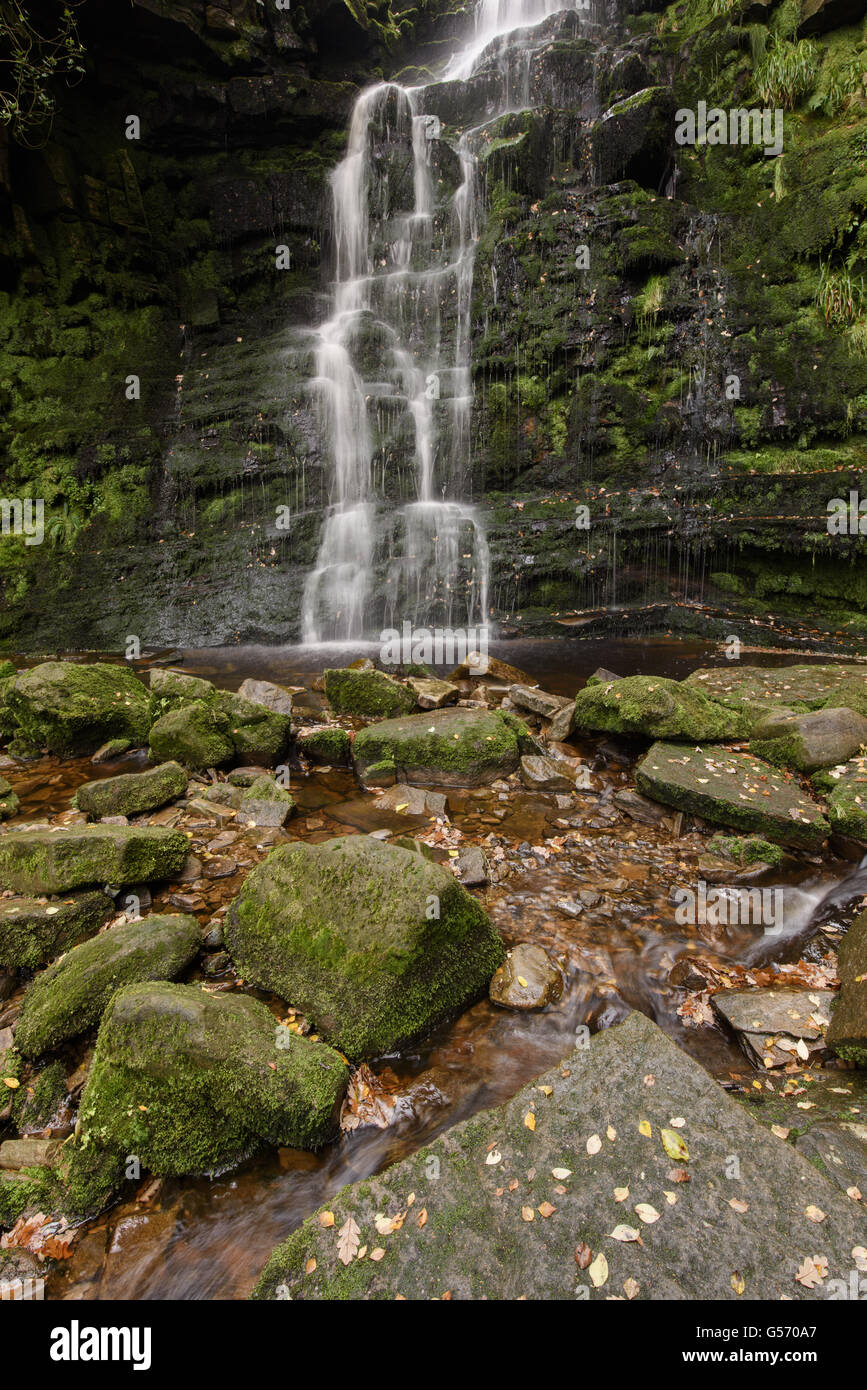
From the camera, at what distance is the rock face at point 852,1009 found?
2.53 meters

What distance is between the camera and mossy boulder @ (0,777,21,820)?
5.12m

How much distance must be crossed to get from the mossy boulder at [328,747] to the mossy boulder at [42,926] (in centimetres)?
292

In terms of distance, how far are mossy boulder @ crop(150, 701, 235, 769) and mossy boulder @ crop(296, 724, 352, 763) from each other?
2.70 feet

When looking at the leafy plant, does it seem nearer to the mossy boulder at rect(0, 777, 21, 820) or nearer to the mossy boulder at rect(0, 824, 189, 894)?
the mossy boulder at rect(0, 824, 189, 894)

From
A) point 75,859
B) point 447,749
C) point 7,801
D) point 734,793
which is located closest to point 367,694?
point 447,749

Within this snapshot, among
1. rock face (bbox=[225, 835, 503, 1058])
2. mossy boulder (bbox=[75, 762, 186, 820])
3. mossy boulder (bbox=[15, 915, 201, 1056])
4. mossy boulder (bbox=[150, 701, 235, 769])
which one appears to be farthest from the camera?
mossy boulder (bbox=[150, 701, 235, 769])

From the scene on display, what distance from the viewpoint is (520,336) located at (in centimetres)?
1514

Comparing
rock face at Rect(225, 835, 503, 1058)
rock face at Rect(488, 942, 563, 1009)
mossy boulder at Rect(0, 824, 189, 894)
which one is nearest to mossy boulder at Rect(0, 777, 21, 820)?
mossy boulder at Rect(0, 824, 189, 894)

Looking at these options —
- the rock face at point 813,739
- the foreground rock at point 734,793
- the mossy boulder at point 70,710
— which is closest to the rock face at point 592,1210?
the foreground rock at point 734,793

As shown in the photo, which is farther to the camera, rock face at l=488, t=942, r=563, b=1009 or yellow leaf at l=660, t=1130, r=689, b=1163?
rock face at l=488, t=942, r=563, b=1009

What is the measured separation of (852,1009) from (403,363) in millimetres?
17446

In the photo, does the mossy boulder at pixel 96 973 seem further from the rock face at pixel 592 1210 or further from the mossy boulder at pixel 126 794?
the mossy boulder at pixel 126 794

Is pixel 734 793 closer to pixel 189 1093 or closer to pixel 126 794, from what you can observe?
pixel 189 1093
